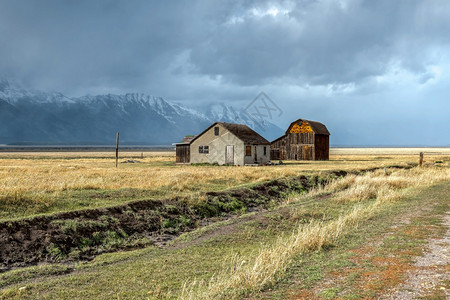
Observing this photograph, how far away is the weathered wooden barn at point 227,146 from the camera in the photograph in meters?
49.3

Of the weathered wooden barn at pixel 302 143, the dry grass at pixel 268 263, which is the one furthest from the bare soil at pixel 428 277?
the weathered wooden barn at pixel 302 143

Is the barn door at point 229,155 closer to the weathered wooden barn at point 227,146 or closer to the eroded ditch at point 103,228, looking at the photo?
the weathered wooden barn at point 227,146

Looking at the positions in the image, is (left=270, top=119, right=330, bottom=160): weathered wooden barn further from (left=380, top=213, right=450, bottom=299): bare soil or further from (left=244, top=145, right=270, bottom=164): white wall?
(left=380, top=213, right=450, bottom=299): bare soil

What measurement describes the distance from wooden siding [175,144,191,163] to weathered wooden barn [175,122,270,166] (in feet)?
1.13

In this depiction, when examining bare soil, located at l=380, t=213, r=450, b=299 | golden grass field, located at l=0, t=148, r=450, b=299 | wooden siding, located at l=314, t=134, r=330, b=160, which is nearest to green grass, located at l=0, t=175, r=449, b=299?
golden grass field, located at l=0, t=148, r=450, b=299

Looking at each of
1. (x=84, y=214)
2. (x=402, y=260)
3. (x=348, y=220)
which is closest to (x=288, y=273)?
(x=402, y=260)

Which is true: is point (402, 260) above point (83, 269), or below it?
above

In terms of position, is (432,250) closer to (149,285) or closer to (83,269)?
(149,285)

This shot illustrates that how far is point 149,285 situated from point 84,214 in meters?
7.45

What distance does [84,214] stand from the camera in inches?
605

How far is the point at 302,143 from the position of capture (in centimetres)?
6656

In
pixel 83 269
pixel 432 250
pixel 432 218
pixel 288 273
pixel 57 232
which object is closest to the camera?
pixel 288 273

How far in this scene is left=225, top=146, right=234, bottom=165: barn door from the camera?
4975cm

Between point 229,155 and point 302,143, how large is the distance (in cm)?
2054
